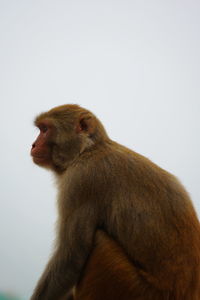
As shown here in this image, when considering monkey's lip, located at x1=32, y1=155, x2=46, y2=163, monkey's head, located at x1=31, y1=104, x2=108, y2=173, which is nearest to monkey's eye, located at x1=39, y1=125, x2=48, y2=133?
monkey's head, located at x1=31, y1=104, x2=108, y2=173

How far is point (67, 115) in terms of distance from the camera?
3.46 metres

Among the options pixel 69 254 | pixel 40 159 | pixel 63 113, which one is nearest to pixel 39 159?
pixel 40 159

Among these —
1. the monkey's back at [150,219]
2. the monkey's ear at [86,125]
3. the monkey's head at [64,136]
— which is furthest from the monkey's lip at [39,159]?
the monkey's back at [150,219]

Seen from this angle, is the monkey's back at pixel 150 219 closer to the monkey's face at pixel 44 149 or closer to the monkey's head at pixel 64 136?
the monkey's head at pixel 64 136

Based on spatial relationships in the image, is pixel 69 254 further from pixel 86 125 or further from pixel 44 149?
pixel 86 125

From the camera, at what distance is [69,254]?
9.52 ft

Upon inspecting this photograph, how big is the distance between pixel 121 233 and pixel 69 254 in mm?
383

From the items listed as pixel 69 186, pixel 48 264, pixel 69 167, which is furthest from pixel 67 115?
pixel 48 264

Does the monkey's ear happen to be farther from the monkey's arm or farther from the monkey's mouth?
the monkey's arm

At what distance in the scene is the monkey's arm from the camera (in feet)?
9.44

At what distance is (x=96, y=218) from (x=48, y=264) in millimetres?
496

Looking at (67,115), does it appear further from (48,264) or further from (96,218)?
(48,264)

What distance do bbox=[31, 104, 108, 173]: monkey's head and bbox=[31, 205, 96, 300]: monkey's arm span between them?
0.52 meters

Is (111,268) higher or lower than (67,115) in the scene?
lower
